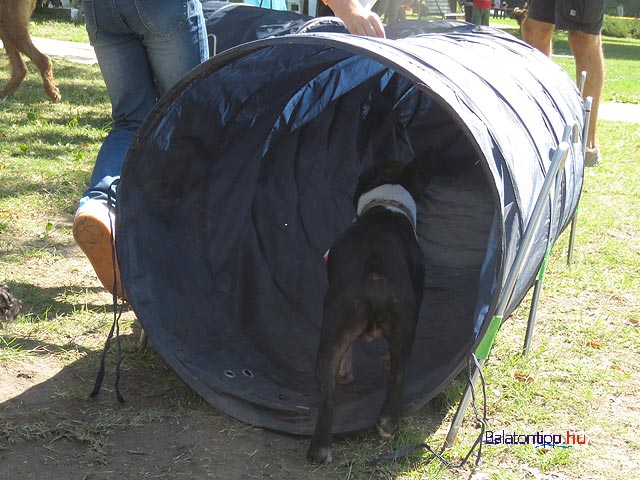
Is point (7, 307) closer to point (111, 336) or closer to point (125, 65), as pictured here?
point (111, 336)

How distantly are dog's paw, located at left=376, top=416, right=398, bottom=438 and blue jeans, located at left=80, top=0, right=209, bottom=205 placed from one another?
70.9 inches

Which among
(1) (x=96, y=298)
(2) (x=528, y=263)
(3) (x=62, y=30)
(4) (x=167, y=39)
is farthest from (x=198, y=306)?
(3) (x=62, y=30)

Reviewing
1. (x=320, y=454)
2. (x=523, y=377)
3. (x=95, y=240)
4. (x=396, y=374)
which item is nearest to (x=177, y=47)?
(x=95, y=240)

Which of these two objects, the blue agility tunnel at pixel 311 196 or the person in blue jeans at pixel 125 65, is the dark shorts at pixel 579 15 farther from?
the person in blue jeans at pixel 125 65

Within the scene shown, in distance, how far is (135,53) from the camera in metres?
4.24

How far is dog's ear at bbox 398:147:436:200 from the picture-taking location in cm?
428

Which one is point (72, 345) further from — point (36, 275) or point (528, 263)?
point (528, 263)

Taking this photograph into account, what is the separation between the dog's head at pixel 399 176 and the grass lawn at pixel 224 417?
97cm

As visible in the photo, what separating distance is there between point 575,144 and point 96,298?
2.69 meters

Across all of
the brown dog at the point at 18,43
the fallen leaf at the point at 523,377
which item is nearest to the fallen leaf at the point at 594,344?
the fallen leaf at the point at 523,377

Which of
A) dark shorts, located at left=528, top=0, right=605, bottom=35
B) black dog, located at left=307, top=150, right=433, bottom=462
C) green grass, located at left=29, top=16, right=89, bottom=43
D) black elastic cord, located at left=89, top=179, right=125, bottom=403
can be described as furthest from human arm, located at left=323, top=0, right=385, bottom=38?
green grass, located at left=29, top=16, right=89, bottom=43

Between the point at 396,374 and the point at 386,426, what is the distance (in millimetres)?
201

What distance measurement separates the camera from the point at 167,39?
4070mm

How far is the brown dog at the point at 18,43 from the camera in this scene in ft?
30.0
